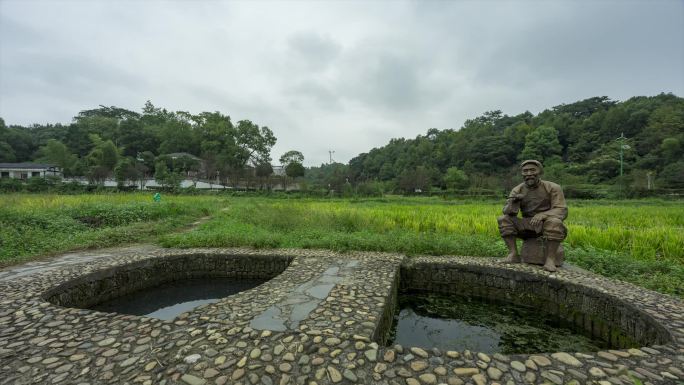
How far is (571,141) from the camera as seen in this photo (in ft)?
166

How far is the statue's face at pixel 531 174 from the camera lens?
5145mm

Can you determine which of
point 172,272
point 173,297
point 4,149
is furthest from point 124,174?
point 173,297

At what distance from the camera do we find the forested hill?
113ft

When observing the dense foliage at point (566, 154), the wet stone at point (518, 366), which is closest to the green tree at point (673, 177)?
the dense foliage at point (566, 154)

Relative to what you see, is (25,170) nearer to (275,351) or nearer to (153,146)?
(153,146)

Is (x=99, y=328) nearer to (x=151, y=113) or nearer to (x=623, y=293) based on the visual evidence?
(x=623, y=293)

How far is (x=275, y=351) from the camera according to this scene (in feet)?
8.50

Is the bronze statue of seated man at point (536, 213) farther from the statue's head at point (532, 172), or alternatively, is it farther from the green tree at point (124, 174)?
the green tree at point (124, 174)

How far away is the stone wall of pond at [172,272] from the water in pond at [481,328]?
280 centimetres

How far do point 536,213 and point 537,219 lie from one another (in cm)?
30

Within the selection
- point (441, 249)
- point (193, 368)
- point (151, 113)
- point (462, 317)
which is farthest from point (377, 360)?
point (151, 113)

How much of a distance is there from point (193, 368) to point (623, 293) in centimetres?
528

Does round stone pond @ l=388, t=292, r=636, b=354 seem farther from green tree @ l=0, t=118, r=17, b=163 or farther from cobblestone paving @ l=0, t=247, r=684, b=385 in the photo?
green tree @ l=0, t=118, r=17, b=163

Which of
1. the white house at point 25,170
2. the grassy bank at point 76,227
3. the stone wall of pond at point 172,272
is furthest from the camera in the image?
the white house at point 25,170
